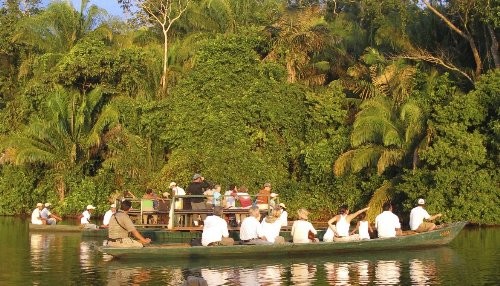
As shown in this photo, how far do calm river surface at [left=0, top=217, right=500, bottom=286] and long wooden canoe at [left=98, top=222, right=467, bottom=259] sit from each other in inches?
8.0

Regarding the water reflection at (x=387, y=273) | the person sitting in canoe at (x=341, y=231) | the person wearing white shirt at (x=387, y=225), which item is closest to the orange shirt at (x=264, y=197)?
the person sitting in canoe at (x=341, y=231)

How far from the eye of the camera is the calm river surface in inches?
704

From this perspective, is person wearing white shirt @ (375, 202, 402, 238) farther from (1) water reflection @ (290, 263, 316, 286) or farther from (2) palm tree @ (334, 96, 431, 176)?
(2) palm tree @ (334, 96, 431, 176)

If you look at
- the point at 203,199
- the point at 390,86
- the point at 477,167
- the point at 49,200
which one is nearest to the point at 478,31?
the point at 390,86

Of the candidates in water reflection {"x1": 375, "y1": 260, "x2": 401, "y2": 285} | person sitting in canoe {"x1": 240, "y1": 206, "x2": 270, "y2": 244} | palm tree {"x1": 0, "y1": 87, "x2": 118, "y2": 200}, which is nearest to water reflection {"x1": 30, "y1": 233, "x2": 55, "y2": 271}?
person sitting in canoe {"x1": 240, "y1": 206, "x2": 270, "y2": 244}

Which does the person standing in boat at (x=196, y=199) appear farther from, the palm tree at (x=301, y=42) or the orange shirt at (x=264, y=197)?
the palm tree at (x=301, y=42)

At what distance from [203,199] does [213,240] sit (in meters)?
5.46

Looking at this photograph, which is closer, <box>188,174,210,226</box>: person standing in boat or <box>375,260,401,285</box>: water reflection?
<box>375,260,401,285</box>: water reflection

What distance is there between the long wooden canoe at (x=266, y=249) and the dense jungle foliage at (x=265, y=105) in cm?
924

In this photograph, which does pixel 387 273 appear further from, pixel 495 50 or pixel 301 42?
pixel 301 42

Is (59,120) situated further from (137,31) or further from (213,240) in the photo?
(213,240)

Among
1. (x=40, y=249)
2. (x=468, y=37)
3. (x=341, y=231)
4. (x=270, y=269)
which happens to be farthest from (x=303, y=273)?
(x=468, y=37)

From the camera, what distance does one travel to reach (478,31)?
35.7m

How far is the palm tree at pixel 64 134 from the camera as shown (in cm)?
4012
